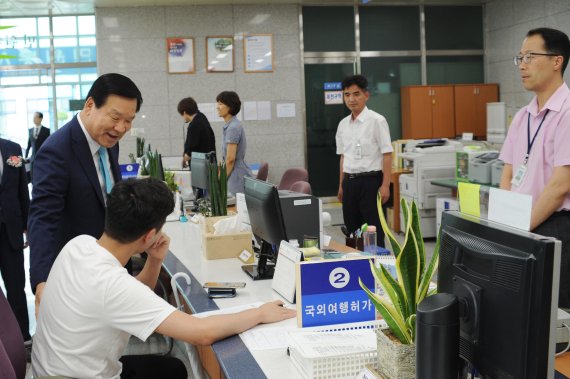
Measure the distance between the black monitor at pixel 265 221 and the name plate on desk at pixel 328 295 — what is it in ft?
1.99

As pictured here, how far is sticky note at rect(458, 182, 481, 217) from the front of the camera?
137cm

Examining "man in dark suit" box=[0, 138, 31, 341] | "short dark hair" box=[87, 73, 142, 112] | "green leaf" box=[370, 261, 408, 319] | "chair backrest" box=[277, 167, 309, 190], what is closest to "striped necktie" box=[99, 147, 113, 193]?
"short dark hair" box=[87, 73, 142, 112]

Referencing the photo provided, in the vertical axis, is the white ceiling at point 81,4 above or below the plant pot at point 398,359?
above

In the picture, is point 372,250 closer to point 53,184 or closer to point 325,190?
point 53,184

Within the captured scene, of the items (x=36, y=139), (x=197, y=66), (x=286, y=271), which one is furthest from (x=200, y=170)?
(x=36, y=139)

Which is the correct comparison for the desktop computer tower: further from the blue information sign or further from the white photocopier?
the blue information sign

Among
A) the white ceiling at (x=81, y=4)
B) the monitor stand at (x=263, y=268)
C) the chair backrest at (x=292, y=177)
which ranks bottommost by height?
the monitor stand at (x=263, y=268)

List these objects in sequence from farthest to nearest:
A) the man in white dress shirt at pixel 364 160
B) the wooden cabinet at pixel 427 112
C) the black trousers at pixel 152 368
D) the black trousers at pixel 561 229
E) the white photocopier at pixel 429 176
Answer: the wooden cabinet at pixel 427 112, the white photocopier at pixel 429 176, the man in white dress shirt at pixel 364 160, the black trousers at pixel 561 229, the black trousers at pixel 152 368

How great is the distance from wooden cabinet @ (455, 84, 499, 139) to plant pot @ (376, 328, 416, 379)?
8696mm

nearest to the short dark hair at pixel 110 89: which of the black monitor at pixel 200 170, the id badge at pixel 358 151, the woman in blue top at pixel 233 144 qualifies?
the black monitor at pixel 200 170

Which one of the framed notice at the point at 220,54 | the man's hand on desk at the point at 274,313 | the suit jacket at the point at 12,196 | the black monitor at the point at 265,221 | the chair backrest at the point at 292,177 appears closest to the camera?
the man's hand on desk at the point at 274,313

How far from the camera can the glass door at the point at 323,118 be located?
385 inches

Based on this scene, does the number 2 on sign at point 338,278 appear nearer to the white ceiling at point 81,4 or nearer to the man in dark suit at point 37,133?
the white ceiling at point 81,4

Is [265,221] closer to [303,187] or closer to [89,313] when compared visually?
[89,313]
